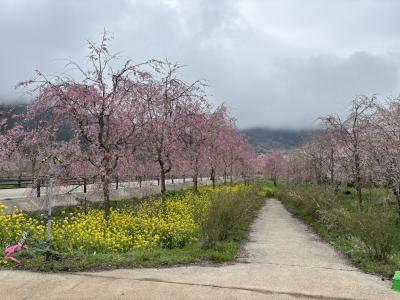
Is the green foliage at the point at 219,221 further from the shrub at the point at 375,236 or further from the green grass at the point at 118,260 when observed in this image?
the shrub at the point at 375,236

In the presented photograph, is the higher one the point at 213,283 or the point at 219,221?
the point at 219,221

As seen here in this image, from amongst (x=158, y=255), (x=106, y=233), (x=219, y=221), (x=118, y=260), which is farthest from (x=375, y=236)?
(x=106, y=233)

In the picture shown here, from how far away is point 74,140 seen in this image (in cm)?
1284

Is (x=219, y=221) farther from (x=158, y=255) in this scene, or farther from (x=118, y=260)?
(x=118, y=260)

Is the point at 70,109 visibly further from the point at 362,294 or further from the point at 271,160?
the point at 271,160

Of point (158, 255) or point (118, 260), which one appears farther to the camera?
point (158, 255)

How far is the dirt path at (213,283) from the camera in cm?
625

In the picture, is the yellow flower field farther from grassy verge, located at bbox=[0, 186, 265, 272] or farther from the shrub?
the shrub

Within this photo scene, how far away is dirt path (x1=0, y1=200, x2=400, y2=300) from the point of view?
6.25m

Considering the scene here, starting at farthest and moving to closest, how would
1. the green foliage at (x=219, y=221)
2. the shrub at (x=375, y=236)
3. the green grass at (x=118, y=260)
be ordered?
the green foliage at (x=219, y=221), the shrub at (x=375, y=236), the green grass at (x=118, y=260)

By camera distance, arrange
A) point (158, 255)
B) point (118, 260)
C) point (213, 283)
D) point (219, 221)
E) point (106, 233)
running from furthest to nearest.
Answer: point (219, 221), point (106, 233), point (158, 255), point (118, 260), point (213, 283)

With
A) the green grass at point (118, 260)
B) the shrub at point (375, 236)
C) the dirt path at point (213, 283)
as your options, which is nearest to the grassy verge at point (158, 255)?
the green grass at point (118, 260)

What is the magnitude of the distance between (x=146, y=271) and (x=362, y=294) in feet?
11.5

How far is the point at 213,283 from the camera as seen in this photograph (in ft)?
22.3
